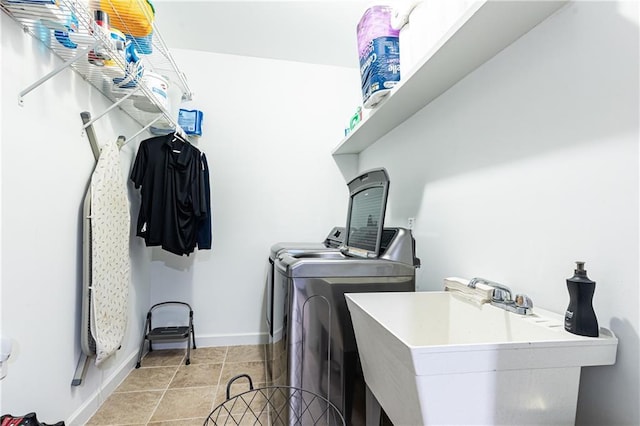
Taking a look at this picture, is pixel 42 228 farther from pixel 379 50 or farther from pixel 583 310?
pixel 583 310

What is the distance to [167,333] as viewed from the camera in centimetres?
240

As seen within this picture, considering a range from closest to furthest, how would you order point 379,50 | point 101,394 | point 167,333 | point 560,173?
point 560,173 < point 379,50 < point 101,394 < point 167,333

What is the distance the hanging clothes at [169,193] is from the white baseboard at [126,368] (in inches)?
34.5

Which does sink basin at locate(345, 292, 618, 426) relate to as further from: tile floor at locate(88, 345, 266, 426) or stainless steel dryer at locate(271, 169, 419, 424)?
tile floor at locate(88, 345, 266, 426)

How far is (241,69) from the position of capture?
2783 millimetres

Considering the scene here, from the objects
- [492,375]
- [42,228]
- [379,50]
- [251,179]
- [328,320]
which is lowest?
[328,320]

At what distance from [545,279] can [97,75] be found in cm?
218

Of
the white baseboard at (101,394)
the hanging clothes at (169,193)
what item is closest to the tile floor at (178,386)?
the white baseboard at (101,394)

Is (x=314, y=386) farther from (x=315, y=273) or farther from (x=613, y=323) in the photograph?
(x=613, y=323)

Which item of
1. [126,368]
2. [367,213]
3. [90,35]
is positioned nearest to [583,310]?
[367,213]

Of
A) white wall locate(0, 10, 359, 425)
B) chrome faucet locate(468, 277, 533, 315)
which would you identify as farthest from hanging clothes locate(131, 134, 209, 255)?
chrome faucet locate(468, 277, 533, 315)

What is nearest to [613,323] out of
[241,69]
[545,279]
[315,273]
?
[545,279]

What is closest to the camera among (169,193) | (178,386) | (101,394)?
(101,394)

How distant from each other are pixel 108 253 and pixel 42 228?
0.41 m
